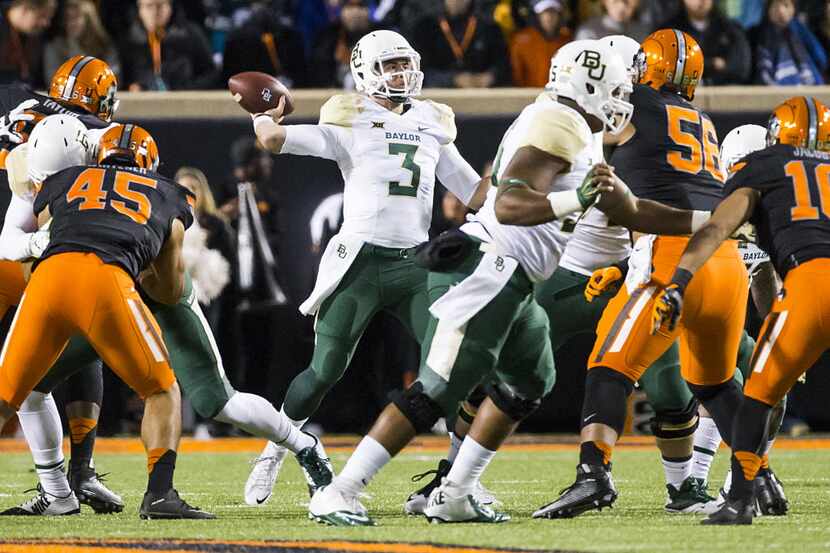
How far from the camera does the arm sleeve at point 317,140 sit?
20.9ft

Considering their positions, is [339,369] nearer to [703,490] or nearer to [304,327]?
[703,490]

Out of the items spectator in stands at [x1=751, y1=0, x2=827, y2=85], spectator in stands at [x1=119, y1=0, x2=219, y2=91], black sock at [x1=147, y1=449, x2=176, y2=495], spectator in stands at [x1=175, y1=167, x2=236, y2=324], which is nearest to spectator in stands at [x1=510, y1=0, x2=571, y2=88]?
spectator in stands at [x1=751, y1=0, x2=827, y2=85]

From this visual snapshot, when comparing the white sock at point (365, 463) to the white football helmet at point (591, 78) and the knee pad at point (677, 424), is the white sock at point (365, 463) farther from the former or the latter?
the knee pad at point (677, 424)

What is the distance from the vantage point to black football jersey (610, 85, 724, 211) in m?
6.14

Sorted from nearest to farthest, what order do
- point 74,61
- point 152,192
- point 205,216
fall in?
1. point 152,192
2. point 74,61
3. point 205,216

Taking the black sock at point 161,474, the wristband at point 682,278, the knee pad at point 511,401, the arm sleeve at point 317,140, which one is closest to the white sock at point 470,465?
the knee pad at point 511,401

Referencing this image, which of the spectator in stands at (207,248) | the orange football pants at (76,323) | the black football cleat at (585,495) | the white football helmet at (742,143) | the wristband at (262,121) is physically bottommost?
the spectator in stands at (207,248)

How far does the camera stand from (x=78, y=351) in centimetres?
611

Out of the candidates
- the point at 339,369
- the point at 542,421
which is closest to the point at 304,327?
the point at 542,421

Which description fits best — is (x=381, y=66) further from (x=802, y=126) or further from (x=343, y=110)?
(x=802, y=126)

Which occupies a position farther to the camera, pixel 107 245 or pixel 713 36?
pixel 713 36

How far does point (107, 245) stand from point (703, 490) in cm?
251

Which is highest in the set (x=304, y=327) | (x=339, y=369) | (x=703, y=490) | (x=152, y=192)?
(x=152, y=192)

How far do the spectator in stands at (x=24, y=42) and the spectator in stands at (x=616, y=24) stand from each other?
375 centimetres
